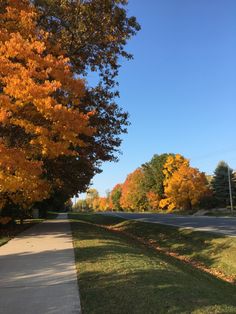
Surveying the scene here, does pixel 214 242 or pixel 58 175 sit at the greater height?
pixel 58 175

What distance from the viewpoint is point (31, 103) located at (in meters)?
12.7

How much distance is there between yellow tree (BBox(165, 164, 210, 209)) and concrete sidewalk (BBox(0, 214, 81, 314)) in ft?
A: 171

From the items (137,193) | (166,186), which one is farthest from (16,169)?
(137,193)

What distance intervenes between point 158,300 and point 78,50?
13.9 m

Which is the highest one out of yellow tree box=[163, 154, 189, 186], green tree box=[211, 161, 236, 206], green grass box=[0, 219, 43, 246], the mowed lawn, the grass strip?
yellow tree box=[163, 154, 189, 186]

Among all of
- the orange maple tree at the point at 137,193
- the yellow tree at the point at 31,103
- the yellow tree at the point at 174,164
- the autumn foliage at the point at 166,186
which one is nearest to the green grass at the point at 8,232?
the yellow tree at the point at 31,103

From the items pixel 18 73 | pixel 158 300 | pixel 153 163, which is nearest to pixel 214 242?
pixel 18 73

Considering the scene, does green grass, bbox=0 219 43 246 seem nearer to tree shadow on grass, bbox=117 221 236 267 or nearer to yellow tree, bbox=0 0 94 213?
yellow tree, bbox=0 0 94 213

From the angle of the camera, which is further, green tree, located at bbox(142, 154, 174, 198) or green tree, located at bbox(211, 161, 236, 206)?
green tree, located at bbox(142, 154, 174, 198)

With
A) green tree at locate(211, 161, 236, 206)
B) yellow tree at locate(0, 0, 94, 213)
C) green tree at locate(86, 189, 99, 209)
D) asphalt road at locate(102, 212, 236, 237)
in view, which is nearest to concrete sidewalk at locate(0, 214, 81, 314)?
yellow tree at locate(0, 0, 94, 213)

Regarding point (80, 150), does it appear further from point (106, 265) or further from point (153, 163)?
point (153, 163)

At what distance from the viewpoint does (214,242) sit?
17.4 m

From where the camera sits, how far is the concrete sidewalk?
6410 mm

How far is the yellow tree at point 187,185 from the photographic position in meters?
63.8
